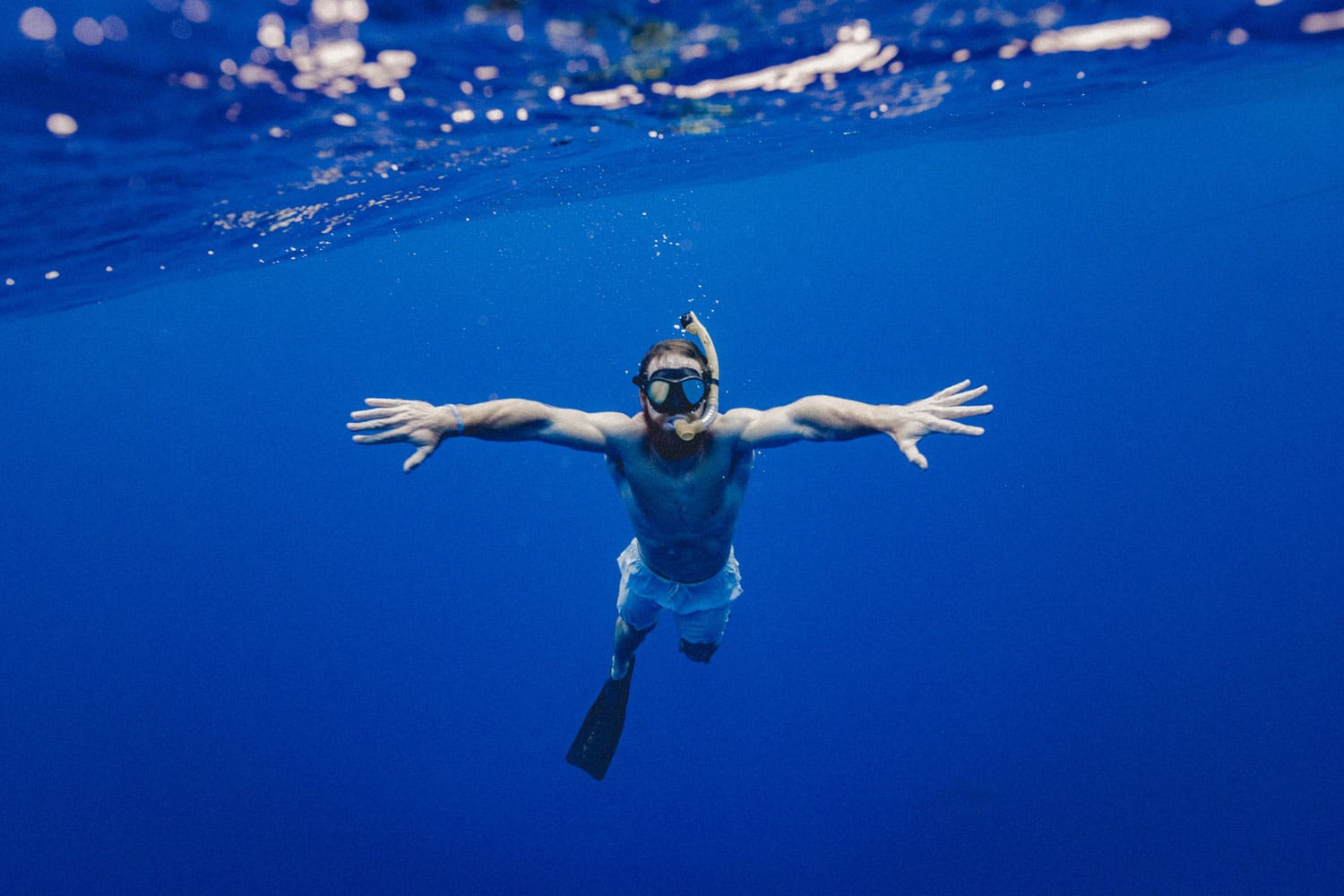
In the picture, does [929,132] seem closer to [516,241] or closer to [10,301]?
[10,301]

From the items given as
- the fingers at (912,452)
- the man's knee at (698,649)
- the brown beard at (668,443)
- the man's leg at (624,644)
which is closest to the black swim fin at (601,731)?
the man's leg at (624,644)

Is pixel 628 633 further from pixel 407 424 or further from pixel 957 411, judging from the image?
pixel 957 411

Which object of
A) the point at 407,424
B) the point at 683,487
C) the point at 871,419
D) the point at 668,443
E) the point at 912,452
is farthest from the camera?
the point at 683,487

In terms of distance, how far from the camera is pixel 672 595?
5.59 m

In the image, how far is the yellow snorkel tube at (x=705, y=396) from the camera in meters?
4.00

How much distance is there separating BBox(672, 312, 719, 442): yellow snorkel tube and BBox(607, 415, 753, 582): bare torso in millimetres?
197

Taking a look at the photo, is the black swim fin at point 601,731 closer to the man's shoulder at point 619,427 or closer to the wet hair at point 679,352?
the man's shoulder at point 619,427

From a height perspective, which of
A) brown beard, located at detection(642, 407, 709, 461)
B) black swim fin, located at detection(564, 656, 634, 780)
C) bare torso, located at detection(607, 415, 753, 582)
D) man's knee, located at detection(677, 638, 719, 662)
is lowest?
black swim fin, located at detection(564, 656, 634, 780)

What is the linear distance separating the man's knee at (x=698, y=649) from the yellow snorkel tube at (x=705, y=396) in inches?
121

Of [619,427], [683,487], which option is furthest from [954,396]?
[619,427]

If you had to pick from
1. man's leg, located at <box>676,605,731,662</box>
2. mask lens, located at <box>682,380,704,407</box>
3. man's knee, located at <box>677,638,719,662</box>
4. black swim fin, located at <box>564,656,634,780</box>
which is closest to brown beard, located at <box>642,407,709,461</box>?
mask lens, located at <box>682,380,704,407</box>

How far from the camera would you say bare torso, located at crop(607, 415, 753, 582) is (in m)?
4.38

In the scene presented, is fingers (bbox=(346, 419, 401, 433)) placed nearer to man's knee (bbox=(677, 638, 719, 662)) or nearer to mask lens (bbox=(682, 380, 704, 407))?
mask lens (bbox=(682, 380, 704, 407))

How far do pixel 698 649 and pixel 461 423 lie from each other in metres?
3.82
